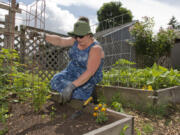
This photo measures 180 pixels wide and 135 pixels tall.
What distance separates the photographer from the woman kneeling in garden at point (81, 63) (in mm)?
1535

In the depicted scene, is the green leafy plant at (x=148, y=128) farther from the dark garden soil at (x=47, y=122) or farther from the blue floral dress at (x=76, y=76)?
the blue floral dress at (x=76, y=76)

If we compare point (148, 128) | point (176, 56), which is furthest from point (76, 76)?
point (176, 56)

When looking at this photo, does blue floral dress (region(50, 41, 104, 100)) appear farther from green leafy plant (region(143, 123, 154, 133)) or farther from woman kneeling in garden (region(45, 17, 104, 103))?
green leafy plant (region(143, 123, 154, 133))

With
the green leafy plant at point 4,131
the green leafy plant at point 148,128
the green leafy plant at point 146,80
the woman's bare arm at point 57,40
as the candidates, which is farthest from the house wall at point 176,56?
the green leafy plant at point 4,131

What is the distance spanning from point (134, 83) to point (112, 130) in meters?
1.68

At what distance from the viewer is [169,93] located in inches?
99.3

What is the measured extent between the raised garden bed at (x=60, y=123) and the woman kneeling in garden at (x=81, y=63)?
25 centimetres

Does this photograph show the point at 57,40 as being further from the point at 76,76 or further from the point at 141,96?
the point at 141,96

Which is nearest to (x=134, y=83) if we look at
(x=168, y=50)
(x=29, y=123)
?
(x=29, y=123)

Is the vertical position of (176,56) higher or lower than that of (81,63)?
higher

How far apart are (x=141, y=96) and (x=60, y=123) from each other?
4.55ft

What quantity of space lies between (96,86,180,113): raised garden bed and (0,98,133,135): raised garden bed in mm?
903

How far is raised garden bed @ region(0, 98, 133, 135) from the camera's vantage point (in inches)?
51.9

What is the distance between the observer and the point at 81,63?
186 centimetres
